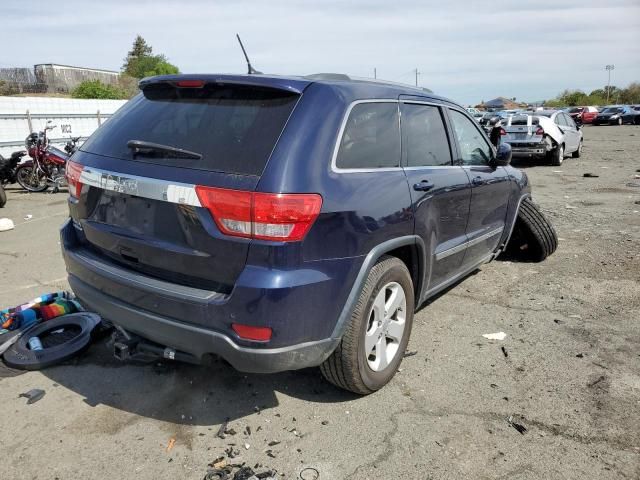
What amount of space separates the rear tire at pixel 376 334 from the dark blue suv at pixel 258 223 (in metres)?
0.01

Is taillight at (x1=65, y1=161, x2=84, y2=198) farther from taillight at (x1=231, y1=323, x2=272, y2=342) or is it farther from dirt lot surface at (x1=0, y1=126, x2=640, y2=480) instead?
taillight at (x1=231, y1=323, x2=272, y2=342)

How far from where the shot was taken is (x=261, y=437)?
109 inches

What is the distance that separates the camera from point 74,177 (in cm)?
311

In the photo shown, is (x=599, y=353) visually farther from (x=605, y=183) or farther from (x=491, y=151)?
(x=605, y=183)

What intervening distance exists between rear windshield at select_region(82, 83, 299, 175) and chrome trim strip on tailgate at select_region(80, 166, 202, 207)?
120mm

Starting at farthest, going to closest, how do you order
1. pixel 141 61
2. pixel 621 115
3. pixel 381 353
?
pixel 141 61
pixel 621 115
pixel 381 353

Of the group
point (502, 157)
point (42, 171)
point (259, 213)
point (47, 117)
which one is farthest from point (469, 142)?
point (47, 117)

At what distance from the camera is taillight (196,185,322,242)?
237cm

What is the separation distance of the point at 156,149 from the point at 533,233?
447 cm

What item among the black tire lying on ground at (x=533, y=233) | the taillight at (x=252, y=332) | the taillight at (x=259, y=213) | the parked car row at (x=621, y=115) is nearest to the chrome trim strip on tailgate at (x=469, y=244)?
the black tire lying on ground at (x=533, y=233)

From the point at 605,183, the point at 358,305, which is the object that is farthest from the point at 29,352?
the point at 605,183

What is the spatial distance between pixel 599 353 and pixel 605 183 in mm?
9699

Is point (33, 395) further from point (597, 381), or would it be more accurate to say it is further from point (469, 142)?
point (469, 142)

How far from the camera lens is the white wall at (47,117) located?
13359mm
